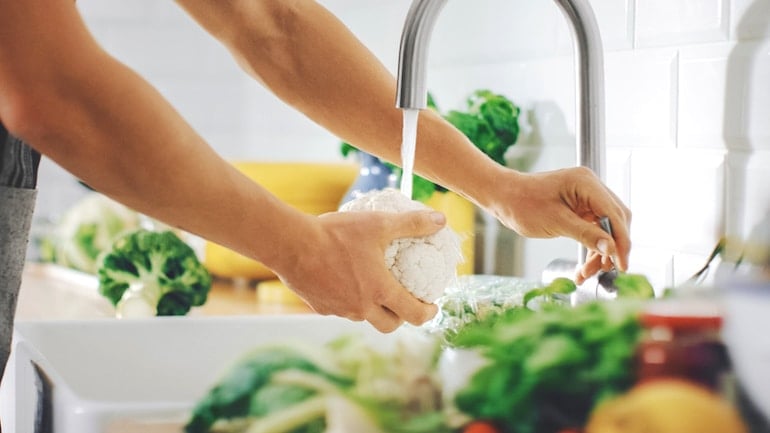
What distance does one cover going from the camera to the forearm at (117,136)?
683 millimetres

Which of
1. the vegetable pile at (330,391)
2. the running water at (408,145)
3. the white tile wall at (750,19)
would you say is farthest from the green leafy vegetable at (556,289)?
the vegetable pile at (330,391)

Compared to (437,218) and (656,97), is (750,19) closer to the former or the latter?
(656,97)

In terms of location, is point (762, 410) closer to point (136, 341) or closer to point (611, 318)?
point (611, 318)

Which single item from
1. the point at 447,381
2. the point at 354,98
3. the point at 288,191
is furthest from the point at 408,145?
the point at 288,191

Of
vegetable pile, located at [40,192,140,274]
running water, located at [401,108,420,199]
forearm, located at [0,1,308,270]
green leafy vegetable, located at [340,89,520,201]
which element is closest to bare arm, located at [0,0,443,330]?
forearm, located at [0,1,308,270]

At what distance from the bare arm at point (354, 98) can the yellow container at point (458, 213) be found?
14.5 inches

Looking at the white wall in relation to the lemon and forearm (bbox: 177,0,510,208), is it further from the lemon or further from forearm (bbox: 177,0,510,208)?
the lemon

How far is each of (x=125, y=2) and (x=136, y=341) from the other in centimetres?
164

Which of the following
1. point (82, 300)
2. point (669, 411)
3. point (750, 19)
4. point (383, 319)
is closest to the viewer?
point (669, 411)

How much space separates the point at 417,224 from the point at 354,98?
0.25m

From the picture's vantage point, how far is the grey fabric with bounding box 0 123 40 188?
89 cm

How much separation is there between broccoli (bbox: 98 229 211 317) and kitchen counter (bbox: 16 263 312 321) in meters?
0.03

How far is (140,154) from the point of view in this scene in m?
0.70

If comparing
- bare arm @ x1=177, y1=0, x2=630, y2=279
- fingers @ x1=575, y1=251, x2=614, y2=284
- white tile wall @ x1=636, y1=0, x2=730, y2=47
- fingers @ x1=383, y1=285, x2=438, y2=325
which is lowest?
fingers @ x1=383, y1=285, x2=438, y2=325
